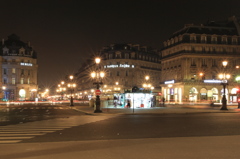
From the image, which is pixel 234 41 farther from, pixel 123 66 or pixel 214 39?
pixel 123 66

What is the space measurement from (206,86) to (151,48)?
50.2 m

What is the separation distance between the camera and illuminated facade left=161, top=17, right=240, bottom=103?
8438cm

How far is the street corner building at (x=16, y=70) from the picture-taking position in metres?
112

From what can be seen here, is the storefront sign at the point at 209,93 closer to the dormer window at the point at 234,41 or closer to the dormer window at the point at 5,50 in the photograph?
the dormer window at the point at 234,41

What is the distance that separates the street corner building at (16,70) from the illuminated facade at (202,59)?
53909mm

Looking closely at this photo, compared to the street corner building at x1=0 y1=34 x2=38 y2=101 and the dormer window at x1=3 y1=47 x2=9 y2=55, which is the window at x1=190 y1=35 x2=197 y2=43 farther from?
the dormer window at x1=3 y1=47 x2=9 y2=55

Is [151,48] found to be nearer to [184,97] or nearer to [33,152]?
[184,97]

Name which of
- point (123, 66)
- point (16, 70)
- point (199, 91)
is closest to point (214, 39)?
point (199, 91)

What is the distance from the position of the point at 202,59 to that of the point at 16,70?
64.2m

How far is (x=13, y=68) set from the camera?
112250 mm

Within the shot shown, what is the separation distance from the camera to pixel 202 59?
85625mm

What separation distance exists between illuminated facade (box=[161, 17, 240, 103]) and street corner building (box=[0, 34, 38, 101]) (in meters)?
53.9

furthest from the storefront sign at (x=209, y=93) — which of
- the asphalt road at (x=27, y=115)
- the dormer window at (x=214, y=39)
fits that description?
the asphalt road at (x=27, y=115)

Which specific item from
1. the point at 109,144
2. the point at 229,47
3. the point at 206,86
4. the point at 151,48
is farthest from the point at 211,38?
the point at 109,144
